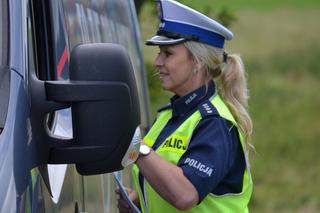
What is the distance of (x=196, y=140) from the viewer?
3.45 metres

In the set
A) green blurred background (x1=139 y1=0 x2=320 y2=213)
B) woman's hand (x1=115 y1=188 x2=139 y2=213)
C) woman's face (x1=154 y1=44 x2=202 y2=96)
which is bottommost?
green blurred background (x1=139 y1=0 x2=320 y2=213)

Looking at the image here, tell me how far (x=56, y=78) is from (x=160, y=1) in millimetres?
557

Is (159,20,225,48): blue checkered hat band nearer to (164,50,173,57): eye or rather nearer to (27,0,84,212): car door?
(164,50,173,57): eye

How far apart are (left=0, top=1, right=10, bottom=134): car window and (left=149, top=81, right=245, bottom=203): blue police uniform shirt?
0.79 meters

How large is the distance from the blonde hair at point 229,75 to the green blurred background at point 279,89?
0.54 m

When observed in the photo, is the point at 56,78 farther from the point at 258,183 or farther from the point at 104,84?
the point at 258,183

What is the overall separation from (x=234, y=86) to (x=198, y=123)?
0.27 m

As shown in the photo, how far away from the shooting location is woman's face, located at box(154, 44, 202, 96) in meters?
3.59

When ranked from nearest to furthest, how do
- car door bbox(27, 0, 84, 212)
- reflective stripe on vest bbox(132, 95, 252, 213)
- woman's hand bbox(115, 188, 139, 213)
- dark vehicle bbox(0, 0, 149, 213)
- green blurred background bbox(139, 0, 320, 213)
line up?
dark vehicle bbox(0, 0, 149, 213) → car door bbox(27, 0, 84, 212) → reflective stripe on vest bbox(132, 95, 252, 213) → woman's hand bbox(115, 188, 139, 213) → green blurred background bbox(139, 0, 320, 213)

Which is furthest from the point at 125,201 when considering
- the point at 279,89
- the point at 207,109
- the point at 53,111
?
the point at 279,89

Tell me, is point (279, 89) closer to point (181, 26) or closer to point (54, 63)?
point (181, 26)

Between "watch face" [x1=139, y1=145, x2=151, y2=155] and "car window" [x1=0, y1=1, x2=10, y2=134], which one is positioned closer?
"car window" [x1=0, y1=1, x2=10, y2=134]

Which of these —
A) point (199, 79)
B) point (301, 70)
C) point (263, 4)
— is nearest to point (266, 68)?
point (301, 70)

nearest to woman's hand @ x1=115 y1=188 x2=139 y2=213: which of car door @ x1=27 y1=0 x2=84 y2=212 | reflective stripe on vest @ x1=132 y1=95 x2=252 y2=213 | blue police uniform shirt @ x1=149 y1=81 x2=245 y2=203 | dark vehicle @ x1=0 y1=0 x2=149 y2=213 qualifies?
reflective stripe on vest @ x1=132 y1=95 x2=252 y2=213
